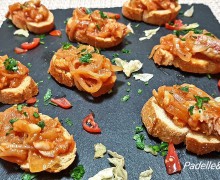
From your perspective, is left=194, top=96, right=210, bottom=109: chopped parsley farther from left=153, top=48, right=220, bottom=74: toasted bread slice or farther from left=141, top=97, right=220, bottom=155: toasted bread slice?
left=153, top=48, right=220, bottom=74: toasted bread slice

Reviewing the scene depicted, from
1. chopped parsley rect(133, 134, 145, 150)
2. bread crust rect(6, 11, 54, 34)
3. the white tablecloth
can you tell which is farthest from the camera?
the white tablecloth

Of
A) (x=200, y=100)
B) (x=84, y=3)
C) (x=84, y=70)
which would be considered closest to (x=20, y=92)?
(x=84, y=70)

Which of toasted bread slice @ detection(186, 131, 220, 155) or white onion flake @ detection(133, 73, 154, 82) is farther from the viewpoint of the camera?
white onion flake @ detection(133, 73, 154, 82)

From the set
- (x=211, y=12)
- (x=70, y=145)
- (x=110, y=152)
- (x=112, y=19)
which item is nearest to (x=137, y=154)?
(x=110, y=152)

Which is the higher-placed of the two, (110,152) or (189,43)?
(189,43)

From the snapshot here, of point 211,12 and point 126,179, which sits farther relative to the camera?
point 211,12

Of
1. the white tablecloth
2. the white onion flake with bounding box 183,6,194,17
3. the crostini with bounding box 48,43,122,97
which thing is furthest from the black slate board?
the white tablecloth

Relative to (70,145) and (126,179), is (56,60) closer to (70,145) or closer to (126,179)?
(70,145)

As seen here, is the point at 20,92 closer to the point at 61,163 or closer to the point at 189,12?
the point at 61,163
